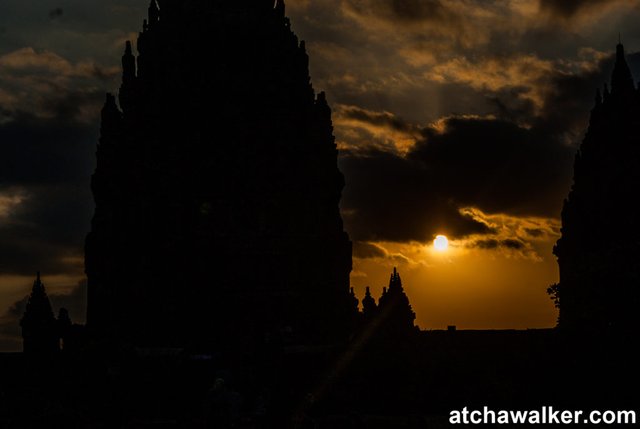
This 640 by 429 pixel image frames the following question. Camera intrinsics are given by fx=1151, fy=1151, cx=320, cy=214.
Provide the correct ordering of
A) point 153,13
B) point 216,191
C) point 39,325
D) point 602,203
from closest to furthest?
point 39,325 → point 216,191 → point 153,13 → point 602,203

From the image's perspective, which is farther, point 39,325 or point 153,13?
point 153,13

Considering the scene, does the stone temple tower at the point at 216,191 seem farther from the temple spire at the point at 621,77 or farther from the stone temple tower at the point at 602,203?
the temple spire at the point at 621,77

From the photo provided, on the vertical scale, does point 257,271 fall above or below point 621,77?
below

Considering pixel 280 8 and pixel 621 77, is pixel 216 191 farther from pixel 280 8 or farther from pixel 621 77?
pixel 621 77

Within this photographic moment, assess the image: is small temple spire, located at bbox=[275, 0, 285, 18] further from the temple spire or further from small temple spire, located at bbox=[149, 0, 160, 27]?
the temple spire

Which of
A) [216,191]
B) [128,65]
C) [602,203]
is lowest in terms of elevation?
[216,191]

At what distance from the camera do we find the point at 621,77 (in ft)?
217

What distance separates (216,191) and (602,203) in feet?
72.1

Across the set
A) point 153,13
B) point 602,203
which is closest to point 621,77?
point 602,203

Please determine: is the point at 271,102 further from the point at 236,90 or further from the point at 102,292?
the point at 102,292

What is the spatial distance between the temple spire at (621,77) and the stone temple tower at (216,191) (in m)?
16.9

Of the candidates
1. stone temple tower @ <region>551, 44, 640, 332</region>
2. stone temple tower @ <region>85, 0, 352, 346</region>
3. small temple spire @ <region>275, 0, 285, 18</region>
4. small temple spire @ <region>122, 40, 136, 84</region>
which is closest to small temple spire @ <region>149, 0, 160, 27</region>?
stone temple tower @ <region>85, 0, 352, 346</region>

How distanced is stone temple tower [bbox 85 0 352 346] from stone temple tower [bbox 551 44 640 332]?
527 inches

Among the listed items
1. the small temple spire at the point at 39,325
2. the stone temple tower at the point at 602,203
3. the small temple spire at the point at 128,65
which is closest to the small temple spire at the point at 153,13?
the small temple spire at the point at 128,65
